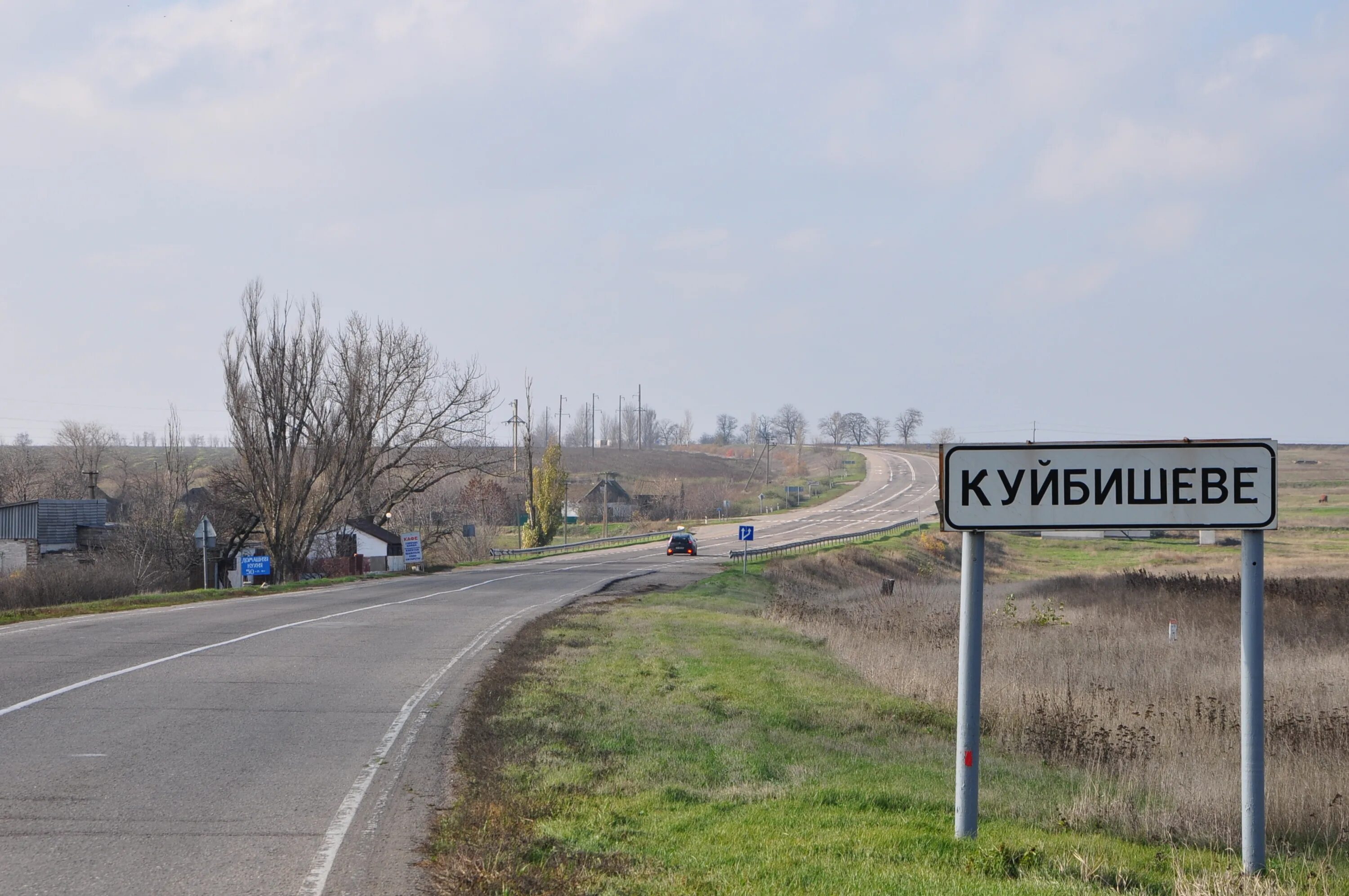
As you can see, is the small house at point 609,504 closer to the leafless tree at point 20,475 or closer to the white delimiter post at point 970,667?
the leafless tree at point 20,475

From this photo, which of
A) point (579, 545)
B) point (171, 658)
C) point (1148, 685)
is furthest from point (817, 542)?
point (171, 658)

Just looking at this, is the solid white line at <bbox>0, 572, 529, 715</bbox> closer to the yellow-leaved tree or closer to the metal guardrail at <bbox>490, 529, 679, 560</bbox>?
the metal guardrail at <bbox>490, 529, 679, 560</bbox>

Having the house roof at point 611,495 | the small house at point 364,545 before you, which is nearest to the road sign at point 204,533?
the small house at point 364,545

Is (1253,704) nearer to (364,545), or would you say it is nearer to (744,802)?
(744,802)

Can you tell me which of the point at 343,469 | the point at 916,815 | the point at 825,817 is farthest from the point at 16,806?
the point at 343,469

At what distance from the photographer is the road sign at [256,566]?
1337 inches

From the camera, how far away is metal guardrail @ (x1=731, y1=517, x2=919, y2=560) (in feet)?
183

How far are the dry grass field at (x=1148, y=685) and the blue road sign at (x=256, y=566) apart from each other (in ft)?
55.8

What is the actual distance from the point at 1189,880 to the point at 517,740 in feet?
18.2

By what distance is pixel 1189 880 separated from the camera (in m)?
5.47

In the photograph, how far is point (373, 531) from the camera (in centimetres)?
4962

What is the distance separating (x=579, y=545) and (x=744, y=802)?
61.5 meters

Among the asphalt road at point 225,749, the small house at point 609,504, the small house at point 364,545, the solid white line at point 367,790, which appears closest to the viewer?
the solid white line at point 367,790

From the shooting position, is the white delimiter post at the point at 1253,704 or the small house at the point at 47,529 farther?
the small house at the point at 47,529
